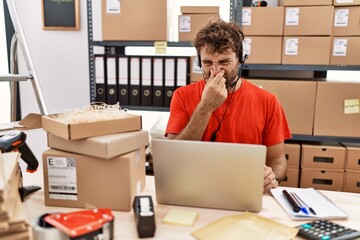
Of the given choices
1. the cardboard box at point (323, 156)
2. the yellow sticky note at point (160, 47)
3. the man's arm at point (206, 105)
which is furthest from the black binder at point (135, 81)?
the cardboard box at point (323, 156)

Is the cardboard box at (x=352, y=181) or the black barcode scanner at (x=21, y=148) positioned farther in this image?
the cardboard box at (x=352, y=181)

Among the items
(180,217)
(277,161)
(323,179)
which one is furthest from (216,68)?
(323,179)

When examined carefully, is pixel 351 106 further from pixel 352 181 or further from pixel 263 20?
pixel 263 20

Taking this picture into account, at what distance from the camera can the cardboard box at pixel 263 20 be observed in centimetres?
202

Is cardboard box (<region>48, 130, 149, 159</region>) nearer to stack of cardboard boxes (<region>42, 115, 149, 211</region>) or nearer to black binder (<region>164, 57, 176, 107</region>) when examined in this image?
stack of cardboard boxes (<region>42, 115, 149, 211</region>)

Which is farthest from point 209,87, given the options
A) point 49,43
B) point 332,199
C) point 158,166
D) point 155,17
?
point 49,43

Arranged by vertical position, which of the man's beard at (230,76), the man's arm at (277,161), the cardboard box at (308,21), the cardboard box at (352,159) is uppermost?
the cardboard box at (308,21)

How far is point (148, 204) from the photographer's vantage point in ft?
3.01

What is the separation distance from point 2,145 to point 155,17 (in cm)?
139

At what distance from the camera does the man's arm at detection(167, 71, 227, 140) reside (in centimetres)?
137

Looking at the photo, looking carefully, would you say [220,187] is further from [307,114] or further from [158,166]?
[307,114]

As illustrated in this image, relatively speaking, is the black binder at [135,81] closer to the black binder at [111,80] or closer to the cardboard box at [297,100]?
the black binder at [111,80]

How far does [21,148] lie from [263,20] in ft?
5.09

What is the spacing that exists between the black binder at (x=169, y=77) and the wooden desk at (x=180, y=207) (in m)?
1.09
